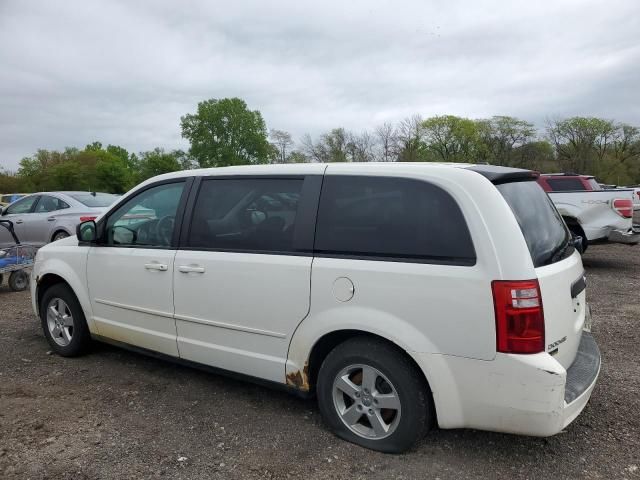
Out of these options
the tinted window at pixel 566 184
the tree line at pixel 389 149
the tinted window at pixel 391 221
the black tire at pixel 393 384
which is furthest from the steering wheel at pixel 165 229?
the tree line at pixel 389 149

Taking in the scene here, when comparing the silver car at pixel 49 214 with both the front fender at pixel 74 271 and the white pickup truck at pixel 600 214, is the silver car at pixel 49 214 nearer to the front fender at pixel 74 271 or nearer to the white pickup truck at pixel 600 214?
the front fender at pixel 74 271

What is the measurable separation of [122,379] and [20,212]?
358 inches

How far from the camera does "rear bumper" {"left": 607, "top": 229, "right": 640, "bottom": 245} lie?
8930 mm

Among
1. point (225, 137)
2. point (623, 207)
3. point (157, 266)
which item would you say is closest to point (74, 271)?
point (157, 266)

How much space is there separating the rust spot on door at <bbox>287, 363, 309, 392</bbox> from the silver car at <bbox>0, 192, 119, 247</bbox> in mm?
8636

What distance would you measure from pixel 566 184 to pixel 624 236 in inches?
83.2

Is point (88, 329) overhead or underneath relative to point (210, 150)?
underneath

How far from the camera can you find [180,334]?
3.84m

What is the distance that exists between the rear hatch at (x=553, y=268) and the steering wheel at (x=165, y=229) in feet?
7.98

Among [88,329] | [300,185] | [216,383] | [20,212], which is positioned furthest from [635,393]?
[20,212]

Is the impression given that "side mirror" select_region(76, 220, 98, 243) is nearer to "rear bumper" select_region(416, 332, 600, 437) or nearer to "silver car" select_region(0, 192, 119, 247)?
"rear bumper" select_region(416, 332, 600, 437)

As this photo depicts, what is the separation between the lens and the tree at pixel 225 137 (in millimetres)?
75375

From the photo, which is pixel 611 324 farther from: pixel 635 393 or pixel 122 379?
pixel 122 379

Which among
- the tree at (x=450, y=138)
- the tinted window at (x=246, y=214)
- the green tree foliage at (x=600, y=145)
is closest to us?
the tinted window at (x=246, y=214)
